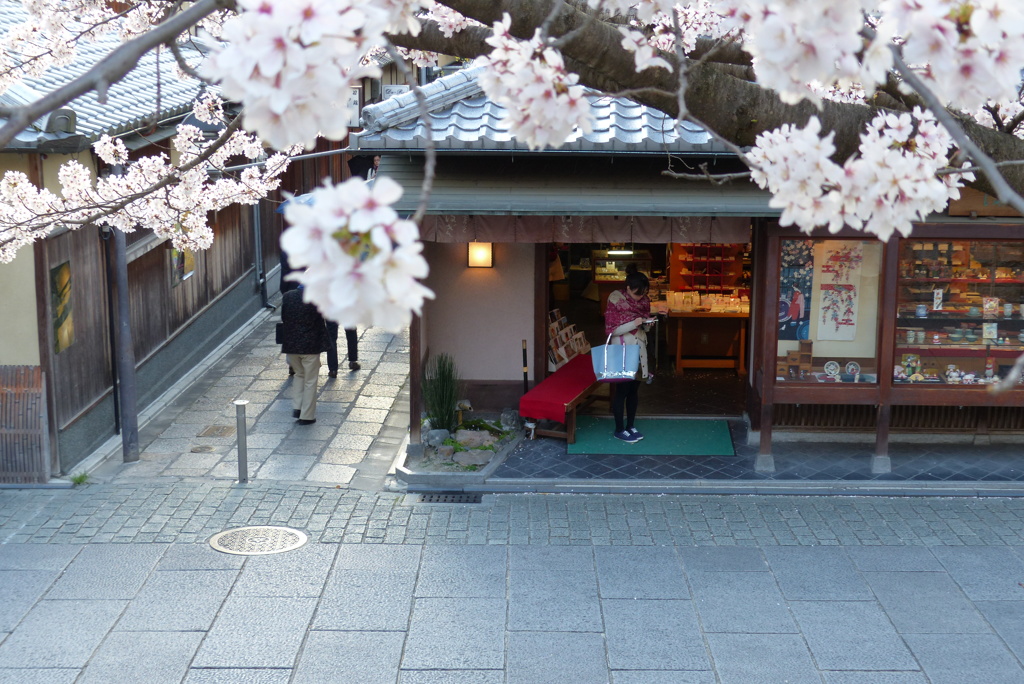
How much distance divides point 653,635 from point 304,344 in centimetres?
607

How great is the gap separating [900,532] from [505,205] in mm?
4572

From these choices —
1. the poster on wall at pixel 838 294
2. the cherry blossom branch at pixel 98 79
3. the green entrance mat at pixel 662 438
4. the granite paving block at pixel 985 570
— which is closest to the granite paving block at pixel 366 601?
the green entrance mat at pixel 662 438

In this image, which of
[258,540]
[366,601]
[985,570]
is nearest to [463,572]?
[366,601]

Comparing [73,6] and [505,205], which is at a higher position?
[73,6]

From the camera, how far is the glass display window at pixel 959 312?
10.7m

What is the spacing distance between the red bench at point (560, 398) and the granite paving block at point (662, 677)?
4.35m

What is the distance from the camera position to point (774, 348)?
423 inches

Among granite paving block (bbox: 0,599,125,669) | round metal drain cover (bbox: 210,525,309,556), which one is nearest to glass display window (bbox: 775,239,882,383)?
round metal drain cover (bbox: 210,525,309,556)

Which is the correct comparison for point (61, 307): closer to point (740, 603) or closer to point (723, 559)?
point (723, 559)

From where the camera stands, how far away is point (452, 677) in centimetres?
696

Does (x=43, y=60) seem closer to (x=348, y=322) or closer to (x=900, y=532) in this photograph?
(x=348, y=322)

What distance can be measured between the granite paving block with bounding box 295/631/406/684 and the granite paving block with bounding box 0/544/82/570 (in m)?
2.52

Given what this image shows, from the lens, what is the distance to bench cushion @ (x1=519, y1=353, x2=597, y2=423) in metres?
11.3

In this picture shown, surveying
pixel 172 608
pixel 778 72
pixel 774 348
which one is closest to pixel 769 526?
pixel 774 348
